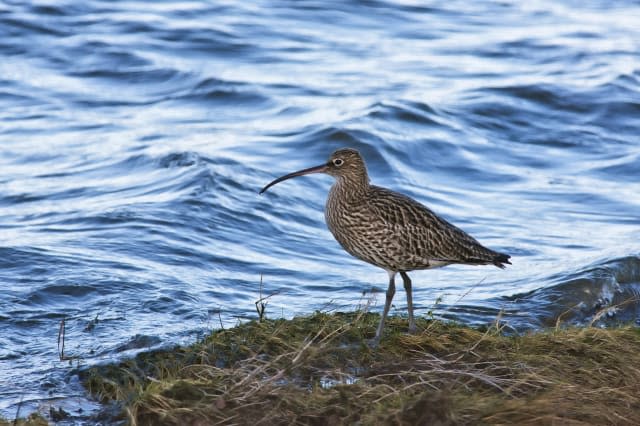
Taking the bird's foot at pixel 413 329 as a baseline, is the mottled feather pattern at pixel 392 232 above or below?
above

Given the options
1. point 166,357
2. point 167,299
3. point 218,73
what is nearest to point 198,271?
point 167,299

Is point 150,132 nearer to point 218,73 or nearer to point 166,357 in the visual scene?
point 218,73

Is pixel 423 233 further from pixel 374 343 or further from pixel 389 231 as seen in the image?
pixel 374 343

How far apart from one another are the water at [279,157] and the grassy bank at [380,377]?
475 mm

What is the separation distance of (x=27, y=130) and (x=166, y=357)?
8.27 metres

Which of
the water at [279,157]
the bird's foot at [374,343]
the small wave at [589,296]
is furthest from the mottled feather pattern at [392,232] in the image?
the small wave at [589,296]

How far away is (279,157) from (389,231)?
23.4 feet

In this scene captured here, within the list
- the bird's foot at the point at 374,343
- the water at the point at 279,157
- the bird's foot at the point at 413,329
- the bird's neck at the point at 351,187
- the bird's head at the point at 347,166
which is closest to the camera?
the bird's foot at the point at 374,343

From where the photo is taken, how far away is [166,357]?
23.5 feet

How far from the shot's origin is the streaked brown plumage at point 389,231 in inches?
286

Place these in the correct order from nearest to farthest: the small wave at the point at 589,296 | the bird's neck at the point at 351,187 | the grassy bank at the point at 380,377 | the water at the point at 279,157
A: the grassy bank at the point at 380,377 < the bird's neck at the point at 351,187 < the water at the point at 279,157 < the small wave at the point at 589,296

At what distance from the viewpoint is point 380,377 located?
6.32 m

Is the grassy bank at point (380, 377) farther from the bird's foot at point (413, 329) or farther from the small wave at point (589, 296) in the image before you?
the small wave at point (589, 296)

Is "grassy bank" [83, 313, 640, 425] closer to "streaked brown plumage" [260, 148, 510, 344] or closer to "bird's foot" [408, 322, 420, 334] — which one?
"bird's foot" [408, 322, 420, 334]
